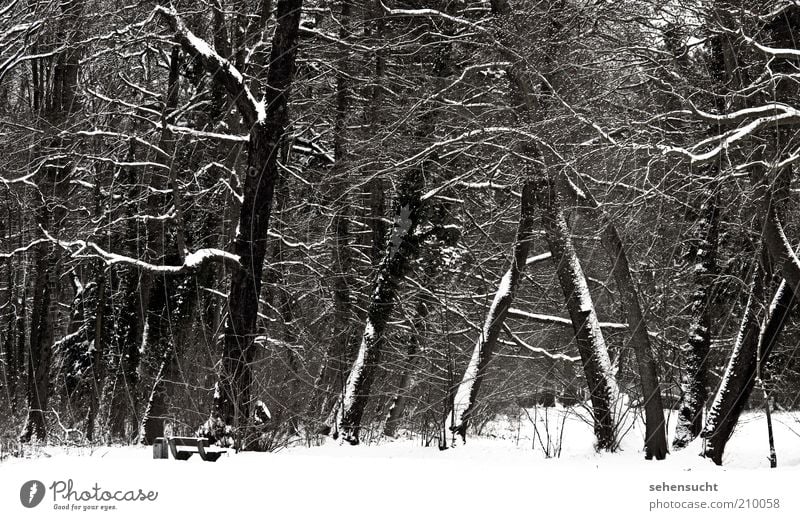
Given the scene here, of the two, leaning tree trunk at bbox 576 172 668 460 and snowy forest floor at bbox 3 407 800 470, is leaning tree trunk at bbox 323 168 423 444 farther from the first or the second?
leaning tree trunk at bbox 576 172 668 460

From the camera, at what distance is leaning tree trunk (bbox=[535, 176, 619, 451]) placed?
384 inches

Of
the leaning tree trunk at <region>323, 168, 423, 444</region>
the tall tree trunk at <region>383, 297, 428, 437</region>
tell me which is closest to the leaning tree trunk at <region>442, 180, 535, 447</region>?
the leaning tree trunk at <region>323, 168, 423, 444</region>

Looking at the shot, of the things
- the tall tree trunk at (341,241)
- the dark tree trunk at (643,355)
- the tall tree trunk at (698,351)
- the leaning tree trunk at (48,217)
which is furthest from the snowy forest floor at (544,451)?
the leaning tree trunk at (48,217)

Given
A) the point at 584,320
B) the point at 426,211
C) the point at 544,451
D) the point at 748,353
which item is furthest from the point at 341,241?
the point at 748,353

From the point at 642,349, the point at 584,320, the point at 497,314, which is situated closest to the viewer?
the point at 642,349

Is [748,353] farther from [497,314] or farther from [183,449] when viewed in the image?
[183,449]

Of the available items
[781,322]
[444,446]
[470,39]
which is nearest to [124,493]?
[444,446]

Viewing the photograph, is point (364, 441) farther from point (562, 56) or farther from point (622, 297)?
point (562, 56)

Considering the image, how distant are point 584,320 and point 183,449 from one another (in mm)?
5455

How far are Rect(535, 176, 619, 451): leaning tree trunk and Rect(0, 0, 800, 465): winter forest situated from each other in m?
0.03

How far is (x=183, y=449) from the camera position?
6.32 metres

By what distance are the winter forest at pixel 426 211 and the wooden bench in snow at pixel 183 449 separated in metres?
1.15

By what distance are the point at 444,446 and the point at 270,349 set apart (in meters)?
2.44

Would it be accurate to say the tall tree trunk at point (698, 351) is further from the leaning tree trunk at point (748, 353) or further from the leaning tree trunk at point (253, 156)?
the leaning tree trunk at point (253, 156)
